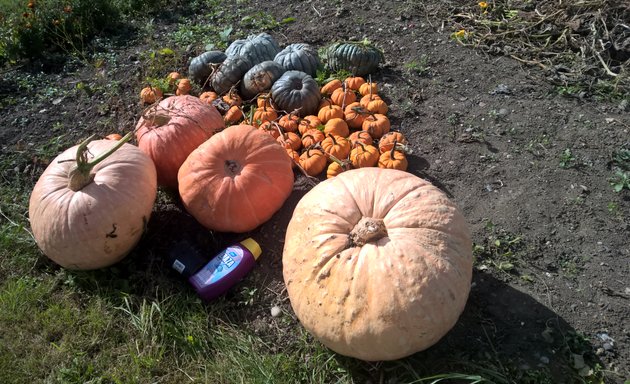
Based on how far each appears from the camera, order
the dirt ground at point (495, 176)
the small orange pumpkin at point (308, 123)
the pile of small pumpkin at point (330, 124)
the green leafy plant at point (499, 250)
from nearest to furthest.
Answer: the dirt ground at point (495, 176) < the green leafy plant at point (499, 250) < the pile of small pumpkin at point (330, 124) < the small orange pumpkin at point (308, 123)

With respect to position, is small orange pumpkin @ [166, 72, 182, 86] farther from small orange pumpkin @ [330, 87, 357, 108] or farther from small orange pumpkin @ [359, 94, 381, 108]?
small orange pumpkin @ [359, 94, 381, 108]

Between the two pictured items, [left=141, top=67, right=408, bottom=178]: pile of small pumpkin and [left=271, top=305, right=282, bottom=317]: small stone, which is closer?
[left=271, top=305, right=282, bottom=317]: small stone

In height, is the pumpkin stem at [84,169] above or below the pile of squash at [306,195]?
above

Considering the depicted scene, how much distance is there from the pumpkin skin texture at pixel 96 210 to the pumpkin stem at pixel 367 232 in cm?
161

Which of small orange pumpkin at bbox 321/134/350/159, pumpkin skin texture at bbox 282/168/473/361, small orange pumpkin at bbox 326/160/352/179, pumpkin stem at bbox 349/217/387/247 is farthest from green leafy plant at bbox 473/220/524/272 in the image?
small orange pumpkin at bbox 321/134/350/159

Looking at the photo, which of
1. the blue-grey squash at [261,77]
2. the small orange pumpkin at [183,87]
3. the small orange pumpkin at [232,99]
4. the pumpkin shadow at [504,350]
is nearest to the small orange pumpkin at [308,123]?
the blue-grey squash at [261,77]

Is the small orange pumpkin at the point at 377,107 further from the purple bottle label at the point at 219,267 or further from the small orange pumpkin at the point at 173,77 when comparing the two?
the small orange pumpkin at the point at 173,77

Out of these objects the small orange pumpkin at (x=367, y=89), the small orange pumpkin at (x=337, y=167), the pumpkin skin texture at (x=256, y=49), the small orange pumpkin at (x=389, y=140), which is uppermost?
the pumpkin skin texture at (x=256, y=49)

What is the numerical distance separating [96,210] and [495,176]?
9.48 ft

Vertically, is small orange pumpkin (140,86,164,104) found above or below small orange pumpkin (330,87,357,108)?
above

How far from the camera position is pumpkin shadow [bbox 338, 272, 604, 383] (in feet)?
8.60

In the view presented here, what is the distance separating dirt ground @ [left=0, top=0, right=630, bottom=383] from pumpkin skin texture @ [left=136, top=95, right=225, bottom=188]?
37 centimetres

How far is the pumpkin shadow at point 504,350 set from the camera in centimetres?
262

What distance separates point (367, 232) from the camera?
101 inches
